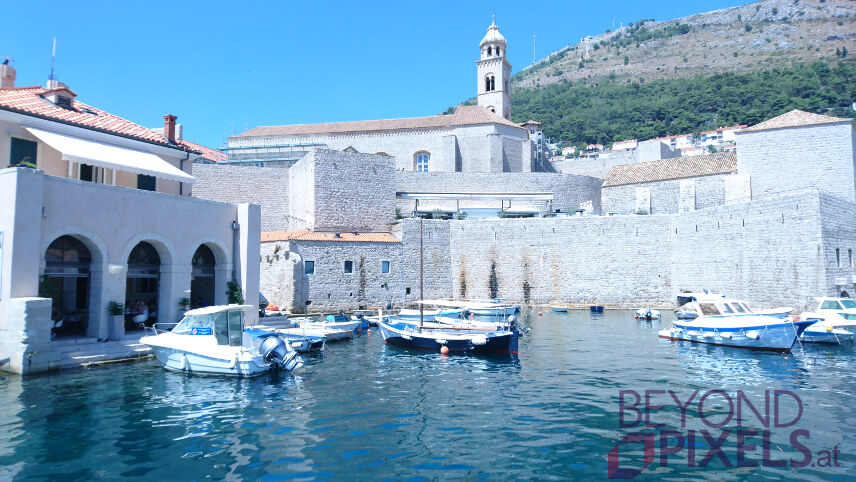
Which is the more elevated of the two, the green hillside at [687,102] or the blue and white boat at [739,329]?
the green hillside at [687,102]

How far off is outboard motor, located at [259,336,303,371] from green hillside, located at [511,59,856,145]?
297 ft

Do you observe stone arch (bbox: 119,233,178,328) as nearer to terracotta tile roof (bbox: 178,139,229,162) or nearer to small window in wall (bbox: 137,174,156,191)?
small window in wall (bbox: 137,174,156,191)

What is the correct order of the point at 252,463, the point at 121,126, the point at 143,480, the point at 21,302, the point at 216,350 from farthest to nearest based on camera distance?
the point at 121,126
the point at 216,350
the point at 21,302
the point at 252,463
the point at 143,480

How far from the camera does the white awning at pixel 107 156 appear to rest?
13.6m

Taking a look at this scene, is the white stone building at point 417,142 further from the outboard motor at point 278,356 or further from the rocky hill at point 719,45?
the rocky hill at point 719,45

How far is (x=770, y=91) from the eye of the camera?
292 ft

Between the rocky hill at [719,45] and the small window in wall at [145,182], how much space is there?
414ft

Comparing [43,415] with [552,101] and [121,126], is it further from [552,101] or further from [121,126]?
[552,101]

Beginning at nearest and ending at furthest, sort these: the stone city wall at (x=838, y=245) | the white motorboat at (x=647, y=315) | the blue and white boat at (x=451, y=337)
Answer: the blue and white boat at (x=451, y=337) < the stone city wall at (x=838, y=245) < the white motorboat at (x=647, y=315)

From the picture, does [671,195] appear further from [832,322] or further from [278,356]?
[278,356]

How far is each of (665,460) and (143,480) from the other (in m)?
7.06

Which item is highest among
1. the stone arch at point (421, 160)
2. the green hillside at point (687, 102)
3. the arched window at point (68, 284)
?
the green hillside at point (687, 102)

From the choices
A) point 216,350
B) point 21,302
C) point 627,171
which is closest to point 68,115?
point 21,302

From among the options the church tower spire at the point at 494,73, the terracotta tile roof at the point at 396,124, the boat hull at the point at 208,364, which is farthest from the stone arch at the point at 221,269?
the church tower spire at the point at 494,73
